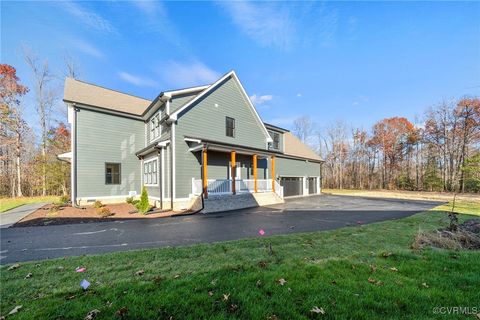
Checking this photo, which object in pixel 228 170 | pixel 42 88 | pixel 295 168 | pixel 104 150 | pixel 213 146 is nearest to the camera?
pixel 213 146

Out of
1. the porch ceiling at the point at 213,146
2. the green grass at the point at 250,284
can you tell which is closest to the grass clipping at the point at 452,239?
the green grass at the point at 250,284

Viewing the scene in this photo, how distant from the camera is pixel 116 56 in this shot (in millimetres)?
14625

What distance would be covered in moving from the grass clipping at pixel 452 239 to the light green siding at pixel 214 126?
35.1 feet

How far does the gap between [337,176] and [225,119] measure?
117 ft

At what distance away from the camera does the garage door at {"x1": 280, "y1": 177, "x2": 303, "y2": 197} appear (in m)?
21.5

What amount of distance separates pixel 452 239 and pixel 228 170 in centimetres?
1187

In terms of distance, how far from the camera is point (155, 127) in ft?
50.0

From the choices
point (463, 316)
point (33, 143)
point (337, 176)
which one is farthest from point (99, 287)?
point (337, 176)

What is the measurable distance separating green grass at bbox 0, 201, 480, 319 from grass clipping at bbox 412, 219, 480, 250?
0.66 meters

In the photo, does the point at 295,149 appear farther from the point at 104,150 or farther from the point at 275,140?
the point at 104,150

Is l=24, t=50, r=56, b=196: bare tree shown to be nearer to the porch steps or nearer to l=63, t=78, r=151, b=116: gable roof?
l=63, t=78, r=151, b=116: gable roof

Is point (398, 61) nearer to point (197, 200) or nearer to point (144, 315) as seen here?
point (197, 200)

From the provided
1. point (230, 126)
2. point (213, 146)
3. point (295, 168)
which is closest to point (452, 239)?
point (213, 146)

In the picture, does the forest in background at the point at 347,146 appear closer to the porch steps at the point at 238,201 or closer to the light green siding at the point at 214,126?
the porch steps at the point at 238,201
